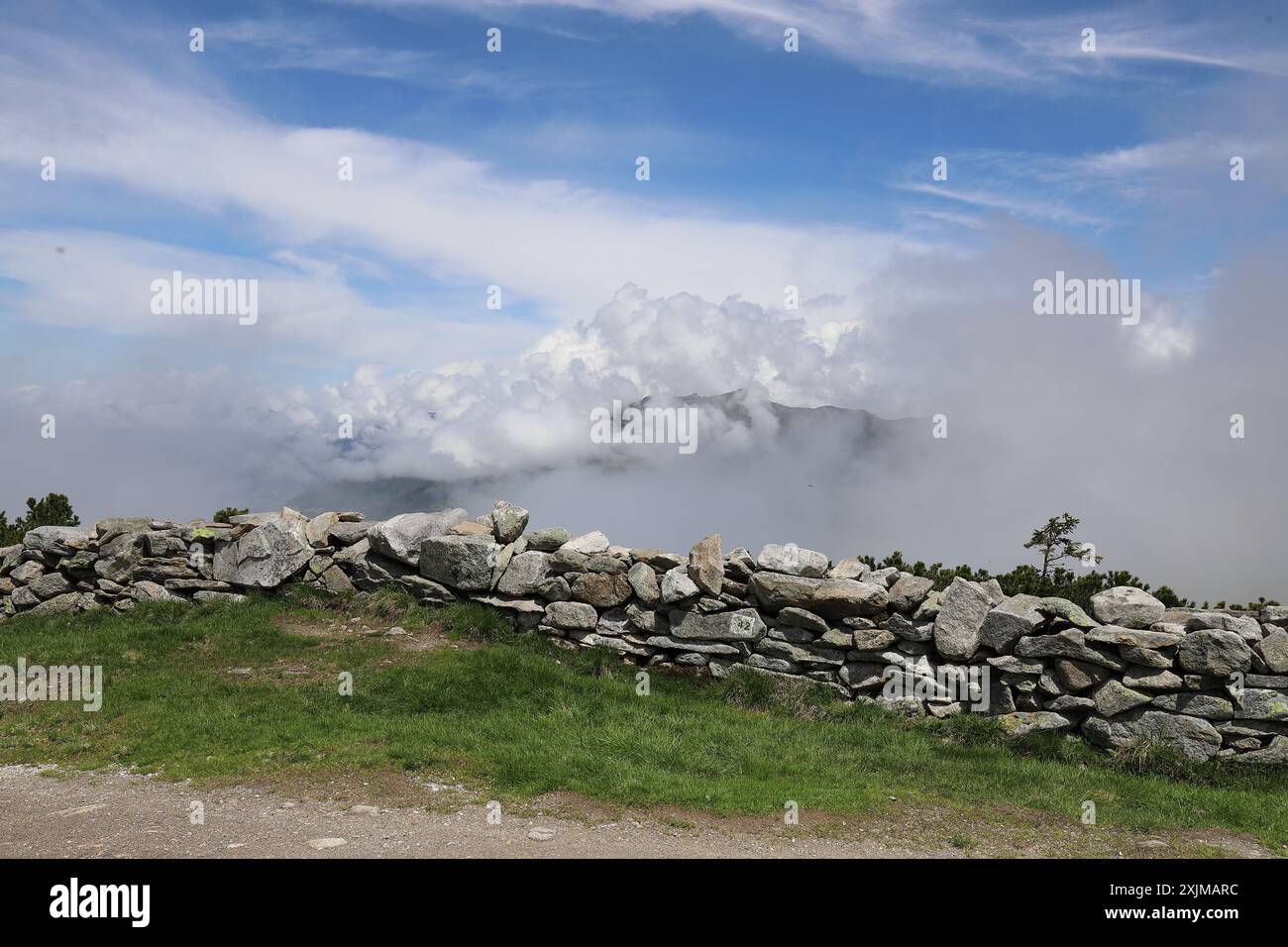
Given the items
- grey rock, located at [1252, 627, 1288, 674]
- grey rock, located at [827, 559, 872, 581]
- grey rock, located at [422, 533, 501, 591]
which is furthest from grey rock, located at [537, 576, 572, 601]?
grey rock, located at [1252, 627, 1288, 674]

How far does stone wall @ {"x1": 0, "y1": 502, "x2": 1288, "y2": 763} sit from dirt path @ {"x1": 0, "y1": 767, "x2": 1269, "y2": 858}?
2.97 meters

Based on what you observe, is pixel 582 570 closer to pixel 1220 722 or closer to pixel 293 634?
pixel 293 634

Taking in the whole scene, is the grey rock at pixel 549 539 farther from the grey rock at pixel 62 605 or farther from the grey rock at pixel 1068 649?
the grey rock at pixel 62 605

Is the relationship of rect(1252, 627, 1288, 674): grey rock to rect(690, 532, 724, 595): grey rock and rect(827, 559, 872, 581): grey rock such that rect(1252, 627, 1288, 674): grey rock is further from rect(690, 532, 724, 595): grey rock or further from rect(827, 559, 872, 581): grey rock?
rect(690, 532, 724, 595): grey rock

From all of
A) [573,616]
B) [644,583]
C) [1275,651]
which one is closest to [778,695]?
[644,583]

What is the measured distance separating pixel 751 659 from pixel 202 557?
33.6ft

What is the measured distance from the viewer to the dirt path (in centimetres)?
778

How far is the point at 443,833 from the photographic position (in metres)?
8.10

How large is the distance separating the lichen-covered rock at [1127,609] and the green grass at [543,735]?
1841 mm

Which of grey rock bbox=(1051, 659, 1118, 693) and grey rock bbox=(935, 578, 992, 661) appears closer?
grey rock bbox=(1051, 659, 1118, 693)

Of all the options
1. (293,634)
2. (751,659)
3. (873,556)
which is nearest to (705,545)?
(751,659)

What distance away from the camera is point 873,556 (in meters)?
17.1

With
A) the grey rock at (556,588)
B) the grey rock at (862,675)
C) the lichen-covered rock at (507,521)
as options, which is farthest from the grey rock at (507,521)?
the grey rock at (862,675)
